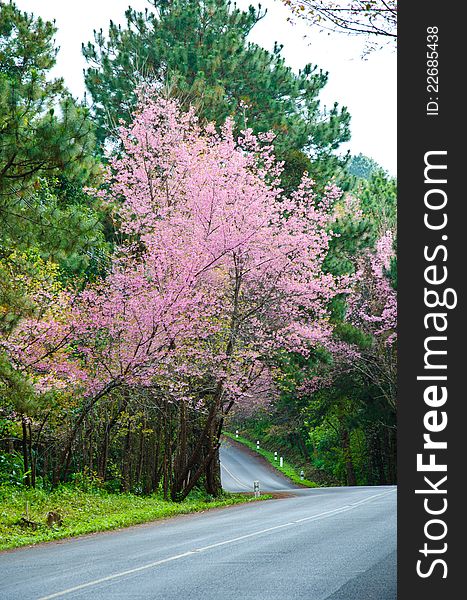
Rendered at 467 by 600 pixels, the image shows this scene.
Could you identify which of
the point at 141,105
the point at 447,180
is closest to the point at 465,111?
the point at 447,180

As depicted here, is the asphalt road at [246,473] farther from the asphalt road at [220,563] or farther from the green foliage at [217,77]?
the asphalt road at [220,563]

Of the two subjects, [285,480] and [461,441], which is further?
[285,480]

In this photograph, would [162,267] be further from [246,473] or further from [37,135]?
[246,473]

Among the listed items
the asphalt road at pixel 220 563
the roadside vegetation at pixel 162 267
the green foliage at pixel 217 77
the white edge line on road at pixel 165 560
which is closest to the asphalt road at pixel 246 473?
the roadside vegetation at pixel 162 267

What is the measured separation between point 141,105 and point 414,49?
2289 centimetres

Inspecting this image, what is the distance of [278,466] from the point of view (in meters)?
55.3

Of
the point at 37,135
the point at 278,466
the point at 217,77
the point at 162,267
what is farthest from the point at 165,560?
the point at 278,466

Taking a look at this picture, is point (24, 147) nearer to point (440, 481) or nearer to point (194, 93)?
point (440, 481)

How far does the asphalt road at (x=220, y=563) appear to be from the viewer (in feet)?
26.8

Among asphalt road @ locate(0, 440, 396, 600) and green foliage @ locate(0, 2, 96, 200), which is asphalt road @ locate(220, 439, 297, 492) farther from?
green foliage @ locate(0, 2, 96, 200)

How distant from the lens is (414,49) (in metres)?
4.71

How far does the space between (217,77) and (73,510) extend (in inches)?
757

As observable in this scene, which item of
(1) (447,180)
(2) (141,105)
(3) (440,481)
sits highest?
(2) (141,105)

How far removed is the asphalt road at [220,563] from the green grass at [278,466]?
31.3m
